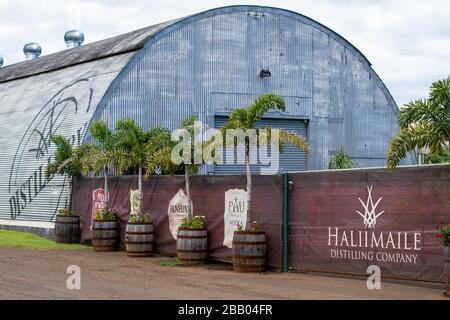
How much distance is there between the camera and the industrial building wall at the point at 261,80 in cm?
2988

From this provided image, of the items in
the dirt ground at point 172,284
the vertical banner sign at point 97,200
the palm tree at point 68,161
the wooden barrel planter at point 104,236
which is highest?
the palm tree at point 68,161

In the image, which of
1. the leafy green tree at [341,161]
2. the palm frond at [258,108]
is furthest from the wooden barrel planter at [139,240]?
the leafy green tree at [341,161]

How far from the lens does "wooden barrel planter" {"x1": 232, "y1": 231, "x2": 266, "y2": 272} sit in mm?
16906

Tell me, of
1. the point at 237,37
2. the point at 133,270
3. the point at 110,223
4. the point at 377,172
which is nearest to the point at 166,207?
the point at 110,223

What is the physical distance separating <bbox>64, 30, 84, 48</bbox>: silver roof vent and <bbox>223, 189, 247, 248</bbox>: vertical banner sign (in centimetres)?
3172

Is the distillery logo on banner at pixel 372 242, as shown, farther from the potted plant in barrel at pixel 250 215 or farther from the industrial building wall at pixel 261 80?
the industrial building wall at pixel 261 80

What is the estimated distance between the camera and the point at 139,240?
20.9 m

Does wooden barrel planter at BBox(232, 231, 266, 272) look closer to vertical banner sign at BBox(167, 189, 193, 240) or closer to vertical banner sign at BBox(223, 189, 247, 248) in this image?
vertical banner sign at BBox(223, 189, 247, 248)

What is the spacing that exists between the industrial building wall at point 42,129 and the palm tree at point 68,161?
1.02 m

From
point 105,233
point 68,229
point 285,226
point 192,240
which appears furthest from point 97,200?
point 285,226

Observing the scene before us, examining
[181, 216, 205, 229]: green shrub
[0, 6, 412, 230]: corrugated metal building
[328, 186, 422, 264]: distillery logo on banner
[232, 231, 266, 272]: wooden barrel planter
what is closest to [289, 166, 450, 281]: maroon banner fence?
[328, 186, 422, 264]: distillery logo on banner

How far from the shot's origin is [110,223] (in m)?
23.0

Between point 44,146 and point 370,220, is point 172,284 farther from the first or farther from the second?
point 44,146
